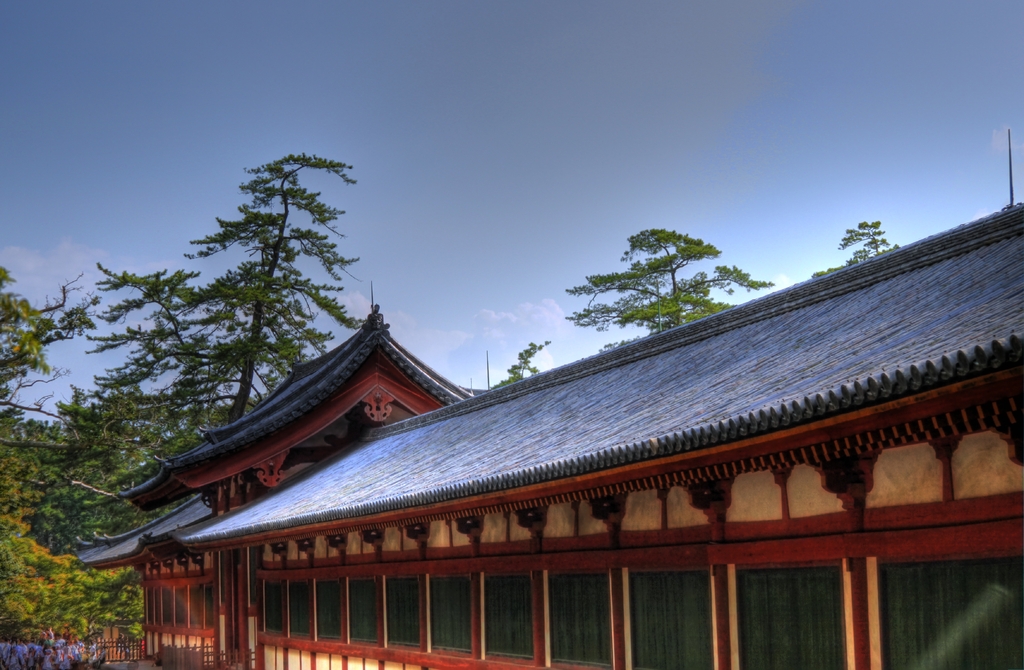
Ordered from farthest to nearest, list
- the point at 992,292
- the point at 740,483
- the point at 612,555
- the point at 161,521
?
the point at 161,521 < the point at 612,555 < the point at 740,483 < the point at 992,292

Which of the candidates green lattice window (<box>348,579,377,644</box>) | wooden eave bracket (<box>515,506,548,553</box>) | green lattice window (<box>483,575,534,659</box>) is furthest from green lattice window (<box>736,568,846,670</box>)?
green lattice window (<box>348,579,377,644</box>)

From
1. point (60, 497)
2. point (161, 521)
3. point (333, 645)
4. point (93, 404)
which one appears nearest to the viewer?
point (333, 645)

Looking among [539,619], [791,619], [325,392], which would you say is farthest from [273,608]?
[791,619]

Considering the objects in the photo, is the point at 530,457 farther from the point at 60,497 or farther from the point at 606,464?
the point at 60,497

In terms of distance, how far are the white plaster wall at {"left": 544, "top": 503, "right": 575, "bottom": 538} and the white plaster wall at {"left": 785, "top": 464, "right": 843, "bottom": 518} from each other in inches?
146

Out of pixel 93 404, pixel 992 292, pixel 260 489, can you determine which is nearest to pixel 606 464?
pixel 992 292

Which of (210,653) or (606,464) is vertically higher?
(606,464)

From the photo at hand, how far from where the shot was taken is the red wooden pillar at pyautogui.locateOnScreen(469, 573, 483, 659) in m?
15.2

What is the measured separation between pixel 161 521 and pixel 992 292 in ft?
98.6

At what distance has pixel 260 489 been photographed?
24953 mm

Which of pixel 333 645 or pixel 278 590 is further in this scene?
pixel 278 590

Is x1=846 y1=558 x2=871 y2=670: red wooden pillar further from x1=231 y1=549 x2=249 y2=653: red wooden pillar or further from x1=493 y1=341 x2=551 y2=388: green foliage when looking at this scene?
x1=493 y1=341 x2=551 y2=388: green foliage

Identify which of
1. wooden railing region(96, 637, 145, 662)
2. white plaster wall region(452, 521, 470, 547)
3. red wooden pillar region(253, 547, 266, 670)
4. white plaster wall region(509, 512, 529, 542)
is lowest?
wooden railing region(96, 637, 145, 662)

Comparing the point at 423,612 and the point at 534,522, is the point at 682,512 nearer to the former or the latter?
the point at 534,522
